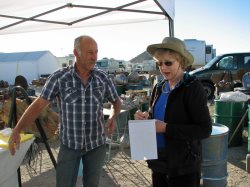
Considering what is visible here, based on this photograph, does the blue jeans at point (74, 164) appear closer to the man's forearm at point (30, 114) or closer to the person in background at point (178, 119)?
the man's forearm at point (30, 114)

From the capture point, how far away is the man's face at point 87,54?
7.72ft

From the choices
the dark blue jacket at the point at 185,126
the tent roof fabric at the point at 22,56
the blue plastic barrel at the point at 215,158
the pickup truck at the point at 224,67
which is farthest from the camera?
the tent roof fabric at the point at 22,56

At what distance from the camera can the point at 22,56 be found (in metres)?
29.1

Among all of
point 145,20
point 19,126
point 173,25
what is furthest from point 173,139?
point 145,20

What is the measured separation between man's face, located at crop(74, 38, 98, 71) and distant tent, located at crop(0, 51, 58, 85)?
84.9ft

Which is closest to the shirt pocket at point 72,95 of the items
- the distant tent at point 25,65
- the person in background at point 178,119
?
the person in background at point 178,119

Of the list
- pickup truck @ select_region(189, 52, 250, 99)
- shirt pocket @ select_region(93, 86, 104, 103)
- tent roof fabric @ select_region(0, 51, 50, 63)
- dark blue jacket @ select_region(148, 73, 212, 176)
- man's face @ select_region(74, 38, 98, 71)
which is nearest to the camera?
dark blue jacket @ select_region(148, 73, 212, 176)

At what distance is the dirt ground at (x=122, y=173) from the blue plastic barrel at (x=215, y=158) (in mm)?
809

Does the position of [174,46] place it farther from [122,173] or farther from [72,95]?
[122,173]

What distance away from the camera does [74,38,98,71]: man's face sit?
7.72 ft

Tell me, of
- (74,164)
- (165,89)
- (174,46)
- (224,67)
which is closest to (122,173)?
(74,164)

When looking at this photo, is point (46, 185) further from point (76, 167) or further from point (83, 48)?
point (83, 48)

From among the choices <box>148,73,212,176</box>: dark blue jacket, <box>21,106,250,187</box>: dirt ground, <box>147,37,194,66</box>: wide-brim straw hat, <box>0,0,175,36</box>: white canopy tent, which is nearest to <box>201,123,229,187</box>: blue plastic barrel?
<box>21,106,250,187</box>: dirt ground

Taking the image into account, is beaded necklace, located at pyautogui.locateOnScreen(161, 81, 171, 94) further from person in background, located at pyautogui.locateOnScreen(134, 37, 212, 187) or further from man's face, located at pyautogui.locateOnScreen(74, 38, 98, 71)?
man's face, located at pyautogui.locateOnScreen(74, 38, 98, 71)
